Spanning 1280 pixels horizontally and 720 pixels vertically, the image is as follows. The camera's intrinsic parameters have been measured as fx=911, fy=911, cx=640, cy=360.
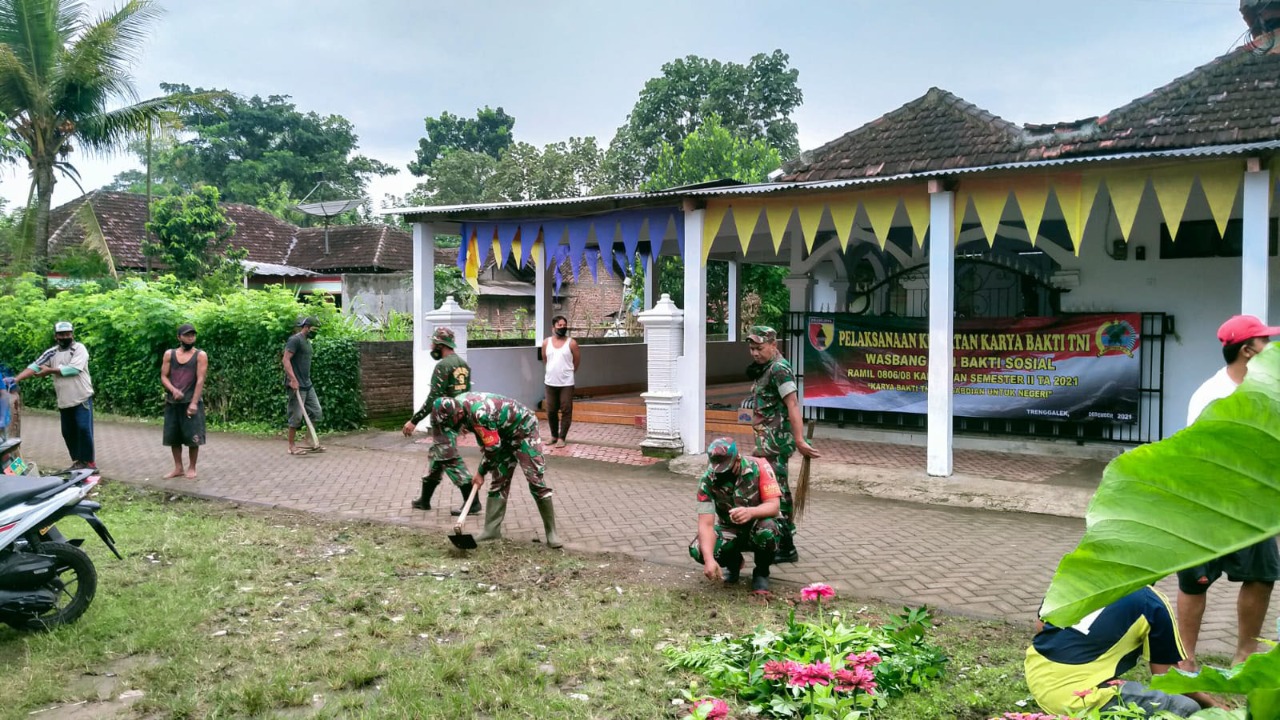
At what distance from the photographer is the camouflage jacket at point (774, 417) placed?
624 centimetres

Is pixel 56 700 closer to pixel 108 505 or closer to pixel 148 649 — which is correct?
pixel 148 649

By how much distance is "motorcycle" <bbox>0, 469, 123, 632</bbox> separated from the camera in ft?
15.7

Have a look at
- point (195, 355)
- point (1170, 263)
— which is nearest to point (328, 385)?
point (195, 355)

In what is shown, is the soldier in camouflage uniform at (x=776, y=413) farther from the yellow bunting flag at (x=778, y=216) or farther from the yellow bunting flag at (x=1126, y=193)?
the yellow bunting flag at (x=1126, y=193)

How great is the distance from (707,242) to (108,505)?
673cm

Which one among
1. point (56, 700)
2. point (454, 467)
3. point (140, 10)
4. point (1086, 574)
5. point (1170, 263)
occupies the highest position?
point (140, 10)

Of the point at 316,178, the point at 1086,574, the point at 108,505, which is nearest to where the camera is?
the point at 1086,574

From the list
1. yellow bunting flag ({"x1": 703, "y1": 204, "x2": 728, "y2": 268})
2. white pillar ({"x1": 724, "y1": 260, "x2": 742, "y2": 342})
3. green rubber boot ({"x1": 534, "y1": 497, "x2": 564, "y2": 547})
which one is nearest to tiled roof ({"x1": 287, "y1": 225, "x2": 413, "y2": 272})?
white pillar ({"x1": 724, "y1": 260, "x2": 742, "y2": 342})

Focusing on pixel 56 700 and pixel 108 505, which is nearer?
pixel 56 700

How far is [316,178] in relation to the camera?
45.1 metres

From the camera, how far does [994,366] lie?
10.8m

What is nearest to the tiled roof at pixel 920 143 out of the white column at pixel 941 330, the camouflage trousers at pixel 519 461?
the white column at pixel 941 330

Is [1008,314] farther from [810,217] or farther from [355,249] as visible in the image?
[355,249]

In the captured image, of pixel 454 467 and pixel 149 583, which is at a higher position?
pixel 454 467
